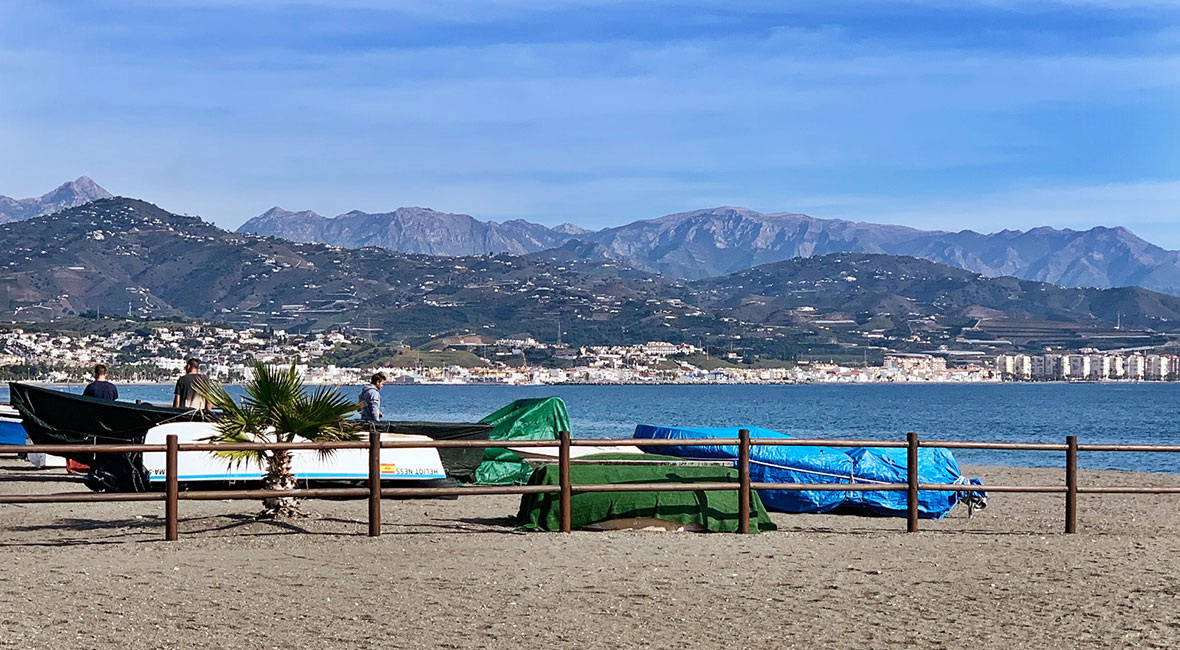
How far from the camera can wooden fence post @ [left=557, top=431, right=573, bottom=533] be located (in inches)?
563

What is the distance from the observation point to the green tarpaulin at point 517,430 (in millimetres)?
22281

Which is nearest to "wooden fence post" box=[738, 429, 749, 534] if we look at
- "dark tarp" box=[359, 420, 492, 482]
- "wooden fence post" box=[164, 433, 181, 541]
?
"wooden fence post" box=[164, 433, 181, 541]

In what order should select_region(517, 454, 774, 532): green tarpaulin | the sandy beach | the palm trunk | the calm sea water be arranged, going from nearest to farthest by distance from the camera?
the sandy beach < select_region(517, 454, 774, 532): green tarpaulin < the palm trunk < the calm sea water

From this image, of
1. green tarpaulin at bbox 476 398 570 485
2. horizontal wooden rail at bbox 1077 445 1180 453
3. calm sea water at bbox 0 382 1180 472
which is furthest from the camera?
calm sea water at bbox 0 382 1180 472

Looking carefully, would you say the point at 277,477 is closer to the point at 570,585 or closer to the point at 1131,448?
the point at 570,585

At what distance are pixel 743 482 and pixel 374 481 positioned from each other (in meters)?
3.64

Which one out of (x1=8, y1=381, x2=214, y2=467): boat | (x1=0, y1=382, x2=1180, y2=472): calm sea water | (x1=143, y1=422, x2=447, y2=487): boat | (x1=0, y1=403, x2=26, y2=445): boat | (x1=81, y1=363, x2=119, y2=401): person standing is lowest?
(x1=0, y1=382, x2=1180, y2=472): calm sea water

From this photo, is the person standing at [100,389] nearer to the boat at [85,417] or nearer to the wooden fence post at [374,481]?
the boat at [85,417]

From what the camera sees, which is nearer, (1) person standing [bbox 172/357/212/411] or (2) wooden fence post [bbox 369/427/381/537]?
(2) wooden fence post [bbox 369/427/381/537]

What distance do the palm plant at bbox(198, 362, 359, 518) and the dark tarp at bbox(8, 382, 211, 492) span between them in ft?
7.52

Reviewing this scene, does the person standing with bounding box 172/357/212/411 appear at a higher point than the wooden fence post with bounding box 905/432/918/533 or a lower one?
higher

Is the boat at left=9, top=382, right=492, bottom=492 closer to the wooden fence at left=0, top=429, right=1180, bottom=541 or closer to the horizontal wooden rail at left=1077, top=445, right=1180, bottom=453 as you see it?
the wooden fence at left=0, top=429, right=1180, bottom=541

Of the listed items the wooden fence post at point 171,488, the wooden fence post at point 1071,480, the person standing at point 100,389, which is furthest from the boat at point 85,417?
the wooden fence post at point 1071,480

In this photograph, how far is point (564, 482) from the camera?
48.2 feet
